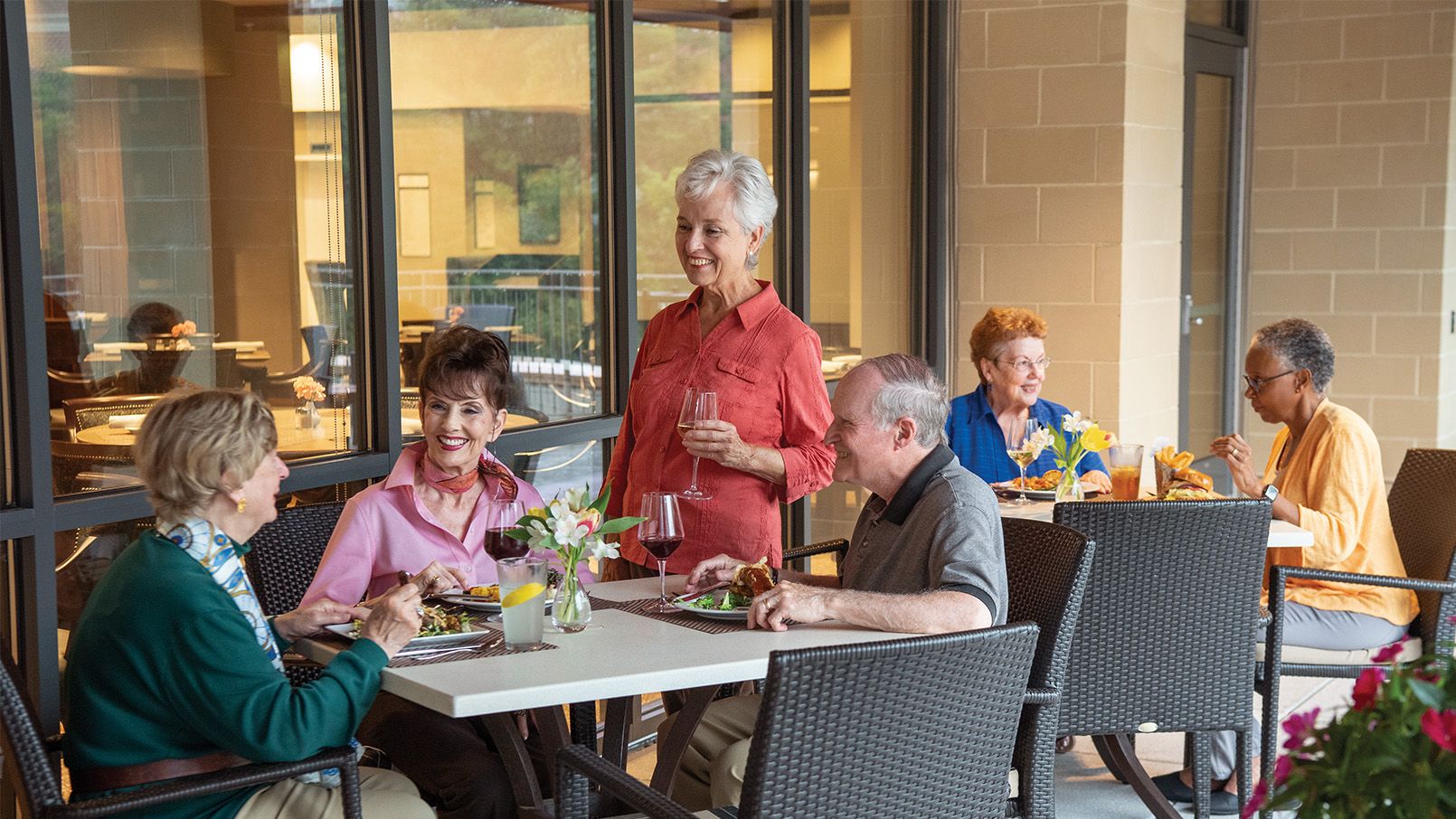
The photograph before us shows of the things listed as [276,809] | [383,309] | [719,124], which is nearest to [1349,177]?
[719,124]

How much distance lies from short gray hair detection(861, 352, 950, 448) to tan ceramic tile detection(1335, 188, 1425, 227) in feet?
18.0

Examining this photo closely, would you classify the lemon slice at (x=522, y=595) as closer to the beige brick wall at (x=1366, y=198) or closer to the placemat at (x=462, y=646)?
the placemat at (x=462, y=646)

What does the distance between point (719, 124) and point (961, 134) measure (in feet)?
4.66

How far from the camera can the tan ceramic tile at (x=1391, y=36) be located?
23.1 feet

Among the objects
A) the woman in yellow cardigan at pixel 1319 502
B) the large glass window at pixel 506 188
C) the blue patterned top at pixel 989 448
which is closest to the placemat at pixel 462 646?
the large glass window at pixel 506 188

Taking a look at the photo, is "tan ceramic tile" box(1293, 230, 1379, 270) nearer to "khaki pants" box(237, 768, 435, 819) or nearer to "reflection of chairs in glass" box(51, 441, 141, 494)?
"reflection of chairs in glass" box(51, 441, 141, 494)

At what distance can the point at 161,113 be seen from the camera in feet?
10.1

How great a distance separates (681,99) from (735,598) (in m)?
2.26

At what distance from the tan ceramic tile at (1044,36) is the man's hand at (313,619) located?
390 cm

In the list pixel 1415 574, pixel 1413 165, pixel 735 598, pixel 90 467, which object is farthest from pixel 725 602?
pixel 1413 165

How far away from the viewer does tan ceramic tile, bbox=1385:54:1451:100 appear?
704 centimetres

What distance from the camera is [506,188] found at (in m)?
3.89

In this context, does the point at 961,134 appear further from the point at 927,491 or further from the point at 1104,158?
the point at 927,491

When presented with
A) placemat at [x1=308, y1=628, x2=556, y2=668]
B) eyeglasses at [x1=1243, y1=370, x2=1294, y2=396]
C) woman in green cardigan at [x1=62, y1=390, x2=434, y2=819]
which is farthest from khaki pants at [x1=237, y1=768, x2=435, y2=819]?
eyeglasses at [x1=1243, y1=370, x2=1294, y2=396]
